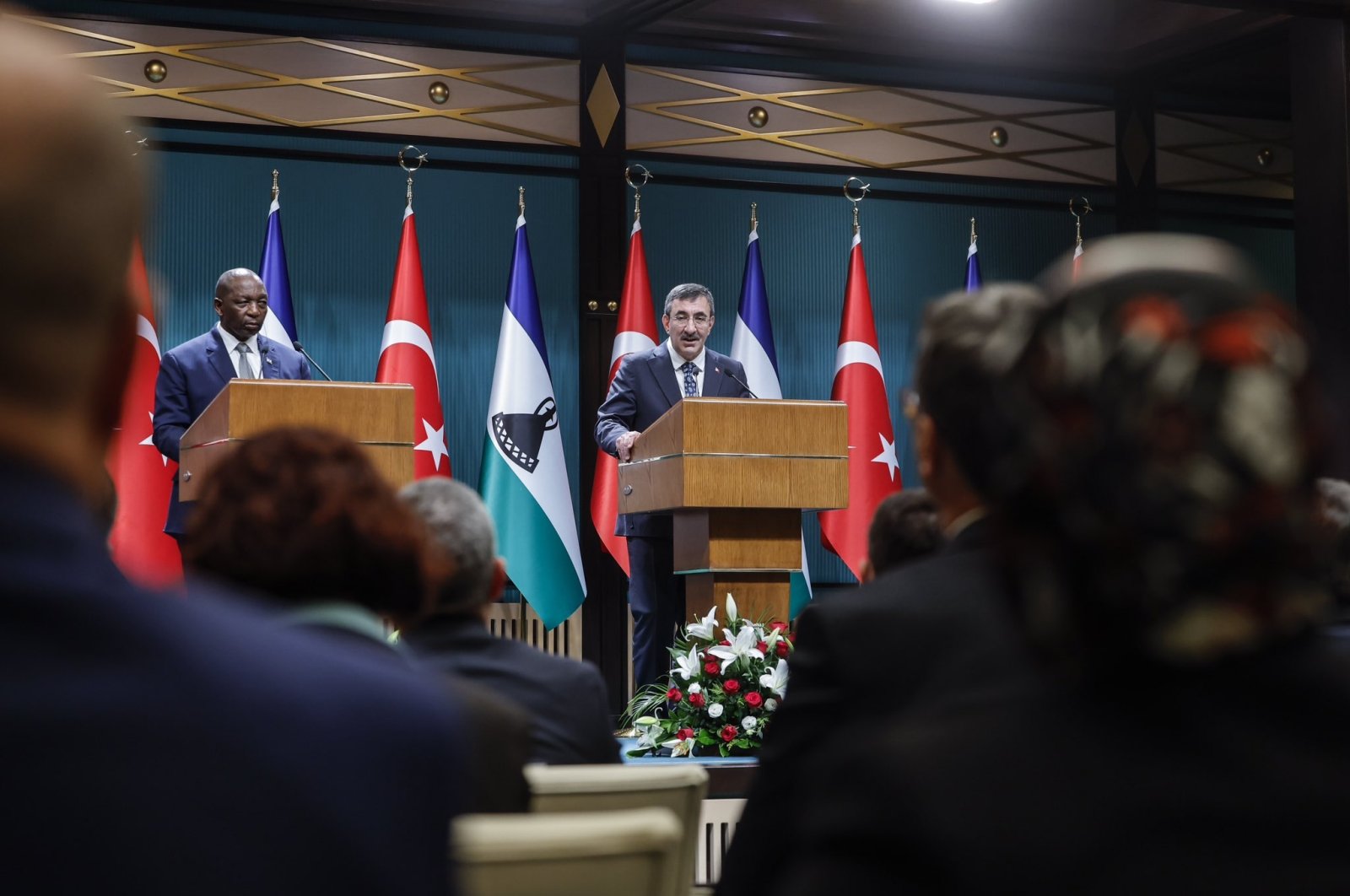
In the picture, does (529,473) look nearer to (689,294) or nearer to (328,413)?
(689,294)

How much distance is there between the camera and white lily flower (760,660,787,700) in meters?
4.12

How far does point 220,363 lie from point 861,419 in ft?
11.1

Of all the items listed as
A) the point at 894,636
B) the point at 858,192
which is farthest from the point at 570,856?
the point at 858,192

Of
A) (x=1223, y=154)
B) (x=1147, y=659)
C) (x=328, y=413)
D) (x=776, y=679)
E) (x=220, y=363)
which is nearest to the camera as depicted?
(x=1147, y=659)

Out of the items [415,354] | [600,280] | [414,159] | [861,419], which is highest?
[414,159]

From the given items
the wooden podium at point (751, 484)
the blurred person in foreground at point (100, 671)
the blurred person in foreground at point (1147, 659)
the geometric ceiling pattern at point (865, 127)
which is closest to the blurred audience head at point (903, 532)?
the blurred person in foreground at point (1147, 659)

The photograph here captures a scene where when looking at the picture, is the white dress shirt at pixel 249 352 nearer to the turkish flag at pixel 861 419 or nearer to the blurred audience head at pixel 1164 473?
the turkish flag at pixel 861 419

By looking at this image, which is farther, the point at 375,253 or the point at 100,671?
the point at 375,253

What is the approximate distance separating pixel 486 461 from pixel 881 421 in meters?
2.09

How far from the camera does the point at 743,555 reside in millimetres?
4750

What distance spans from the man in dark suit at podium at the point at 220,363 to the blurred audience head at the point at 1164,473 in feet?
17.1

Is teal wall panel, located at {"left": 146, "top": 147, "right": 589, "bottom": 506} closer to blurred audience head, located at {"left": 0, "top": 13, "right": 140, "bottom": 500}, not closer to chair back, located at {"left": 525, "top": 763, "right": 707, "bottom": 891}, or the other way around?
chair back, located at {"left": 525, "top": 763, "right": 707, "bottom": 891}

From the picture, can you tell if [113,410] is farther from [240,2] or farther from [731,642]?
[240,2]

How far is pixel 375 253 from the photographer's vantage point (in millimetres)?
7480
